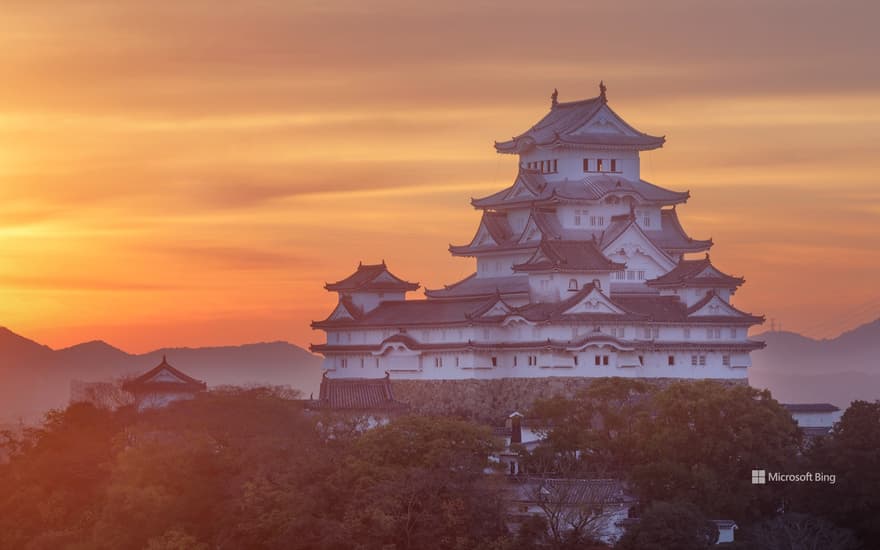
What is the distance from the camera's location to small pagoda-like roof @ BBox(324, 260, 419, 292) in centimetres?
8094

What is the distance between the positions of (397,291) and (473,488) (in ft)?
90.2

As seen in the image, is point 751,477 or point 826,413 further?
point 826,413

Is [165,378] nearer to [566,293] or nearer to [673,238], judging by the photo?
[566,293]

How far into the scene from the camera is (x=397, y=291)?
81.3 metres

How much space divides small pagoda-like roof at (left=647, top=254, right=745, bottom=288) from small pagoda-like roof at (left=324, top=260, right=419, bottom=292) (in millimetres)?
11913

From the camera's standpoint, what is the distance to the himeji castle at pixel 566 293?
7319 cm

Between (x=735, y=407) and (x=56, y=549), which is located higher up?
(x=735, y=407)

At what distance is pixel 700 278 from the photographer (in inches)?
2982

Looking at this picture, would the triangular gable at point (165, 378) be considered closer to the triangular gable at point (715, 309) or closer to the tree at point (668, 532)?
the triangular gable at point (715, 309)

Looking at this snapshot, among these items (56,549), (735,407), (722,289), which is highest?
(722,289)

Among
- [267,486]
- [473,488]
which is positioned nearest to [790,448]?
[473,488]

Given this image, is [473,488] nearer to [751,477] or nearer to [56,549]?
[751,477]

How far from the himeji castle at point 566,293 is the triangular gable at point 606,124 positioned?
7 cm

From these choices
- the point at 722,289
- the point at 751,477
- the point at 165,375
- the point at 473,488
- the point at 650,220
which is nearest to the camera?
the point at 473,488
